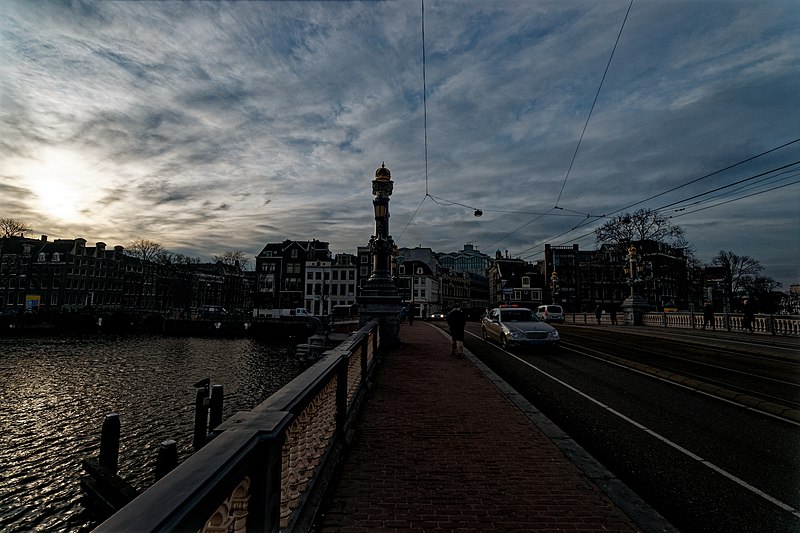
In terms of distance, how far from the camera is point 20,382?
71.3 feet

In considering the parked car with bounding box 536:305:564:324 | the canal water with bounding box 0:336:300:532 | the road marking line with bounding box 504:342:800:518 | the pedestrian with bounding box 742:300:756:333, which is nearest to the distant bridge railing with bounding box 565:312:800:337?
the pedestrian with bounding box 742:300:756:333

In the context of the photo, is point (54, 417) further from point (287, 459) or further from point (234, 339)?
point (234, 339)

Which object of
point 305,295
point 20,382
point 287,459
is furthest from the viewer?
point 305,295

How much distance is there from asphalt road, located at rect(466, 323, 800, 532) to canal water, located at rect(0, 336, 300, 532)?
379 inches

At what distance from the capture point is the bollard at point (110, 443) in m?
8.59

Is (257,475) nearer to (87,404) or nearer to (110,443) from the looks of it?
(110,443)

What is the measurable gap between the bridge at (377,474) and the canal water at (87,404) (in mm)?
7035

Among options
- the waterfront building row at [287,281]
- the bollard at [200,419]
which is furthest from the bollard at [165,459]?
the waterfront building row at [287,281]

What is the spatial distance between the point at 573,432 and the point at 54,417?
17.9 meters

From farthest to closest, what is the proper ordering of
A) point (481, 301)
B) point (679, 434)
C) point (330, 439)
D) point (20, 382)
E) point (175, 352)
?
point (481, 301)
point (175, 352)
point (20, 382)
point (679, 434)
point (330, 439)

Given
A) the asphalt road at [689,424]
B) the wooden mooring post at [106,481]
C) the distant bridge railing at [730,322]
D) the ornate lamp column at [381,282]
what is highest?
the ornate lamp column at [381,282]

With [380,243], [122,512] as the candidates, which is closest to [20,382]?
[380,243]

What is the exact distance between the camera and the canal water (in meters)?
9.15

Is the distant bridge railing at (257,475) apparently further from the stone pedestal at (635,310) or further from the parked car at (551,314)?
the parked car at (551,314)
